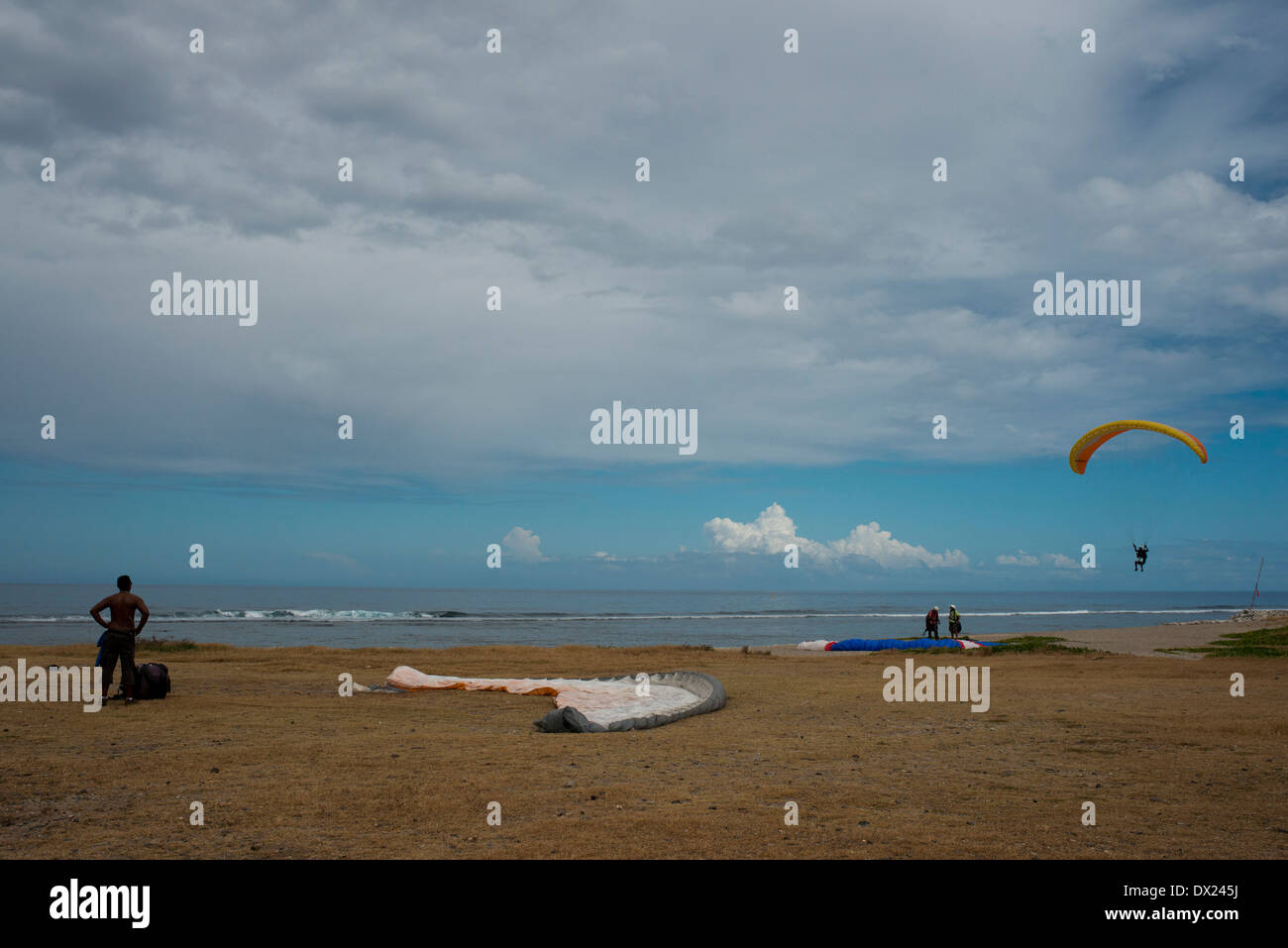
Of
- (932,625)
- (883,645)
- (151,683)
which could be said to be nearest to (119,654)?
(151,683)

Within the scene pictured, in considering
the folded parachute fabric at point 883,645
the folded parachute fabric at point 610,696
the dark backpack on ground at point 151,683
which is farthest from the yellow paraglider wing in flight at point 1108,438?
the dark backpack on ground at point 151,683

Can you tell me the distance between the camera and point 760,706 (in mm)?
15219

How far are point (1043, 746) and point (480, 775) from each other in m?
7.16

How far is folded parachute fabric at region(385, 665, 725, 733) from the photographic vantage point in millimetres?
12242

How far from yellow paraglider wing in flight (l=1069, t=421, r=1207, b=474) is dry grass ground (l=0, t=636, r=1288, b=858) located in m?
9.36

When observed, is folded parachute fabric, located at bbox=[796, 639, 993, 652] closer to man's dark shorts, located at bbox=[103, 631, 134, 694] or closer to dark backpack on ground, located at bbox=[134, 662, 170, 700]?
dark backpack on ground, located at bbox=[134, 662, 170, 700]

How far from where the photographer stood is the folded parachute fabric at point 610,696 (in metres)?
12.2

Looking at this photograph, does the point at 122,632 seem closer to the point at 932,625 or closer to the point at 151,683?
the point at 151,683

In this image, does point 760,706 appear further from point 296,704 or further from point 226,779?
point 226,779

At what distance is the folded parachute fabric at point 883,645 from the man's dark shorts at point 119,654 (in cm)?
2457

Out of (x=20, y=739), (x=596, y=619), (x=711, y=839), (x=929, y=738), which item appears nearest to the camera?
(x=711, y=839)

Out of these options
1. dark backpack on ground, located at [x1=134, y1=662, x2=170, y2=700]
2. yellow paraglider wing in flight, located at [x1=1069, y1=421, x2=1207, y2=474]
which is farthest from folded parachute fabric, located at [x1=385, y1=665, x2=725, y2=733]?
yellow paraglider wing in flight, located at [x1=1069, y1=421, x2=1207, y2=474]

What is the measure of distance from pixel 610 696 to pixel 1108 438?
19.4 meters
